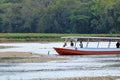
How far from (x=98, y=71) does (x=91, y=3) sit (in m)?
102

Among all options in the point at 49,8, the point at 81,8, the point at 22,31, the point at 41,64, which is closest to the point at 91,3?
the point at 81,8

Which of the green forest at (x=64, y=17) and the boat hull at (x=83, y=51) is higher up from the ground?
the boat hull at (x=83, y=51)

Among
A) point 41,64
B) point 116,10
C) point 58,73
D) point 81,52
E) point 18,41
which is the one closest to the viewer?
point 58,73

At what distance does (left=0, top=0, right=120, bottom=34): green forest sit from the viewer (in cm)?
12975

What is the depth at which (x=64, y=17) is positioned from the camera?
136m

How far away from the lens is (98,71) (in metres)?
37.2

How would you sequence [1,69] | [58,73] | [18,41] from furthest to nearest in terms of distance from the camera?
[18,41]
[1,69]
[58,73]

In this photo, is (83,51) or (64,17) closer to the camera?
(83,51)

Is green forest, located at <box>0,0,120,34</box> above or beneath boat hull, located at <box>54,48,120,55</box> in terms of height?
beneath

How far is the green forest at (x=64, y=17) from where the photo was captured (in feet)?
426

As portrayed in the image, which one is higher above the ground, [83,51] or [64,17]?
[83,51]

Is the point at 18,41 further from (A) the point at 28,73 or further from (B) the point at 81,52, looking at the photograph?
(A) the point at 28,73

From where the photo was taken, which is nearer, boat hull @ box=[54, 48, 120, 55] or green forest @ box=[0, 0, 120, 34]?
boat hull @ box=[54, 48, 120, 55]

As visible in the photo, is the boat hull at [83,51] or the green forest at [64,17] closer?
the boat hull at [83,51]
